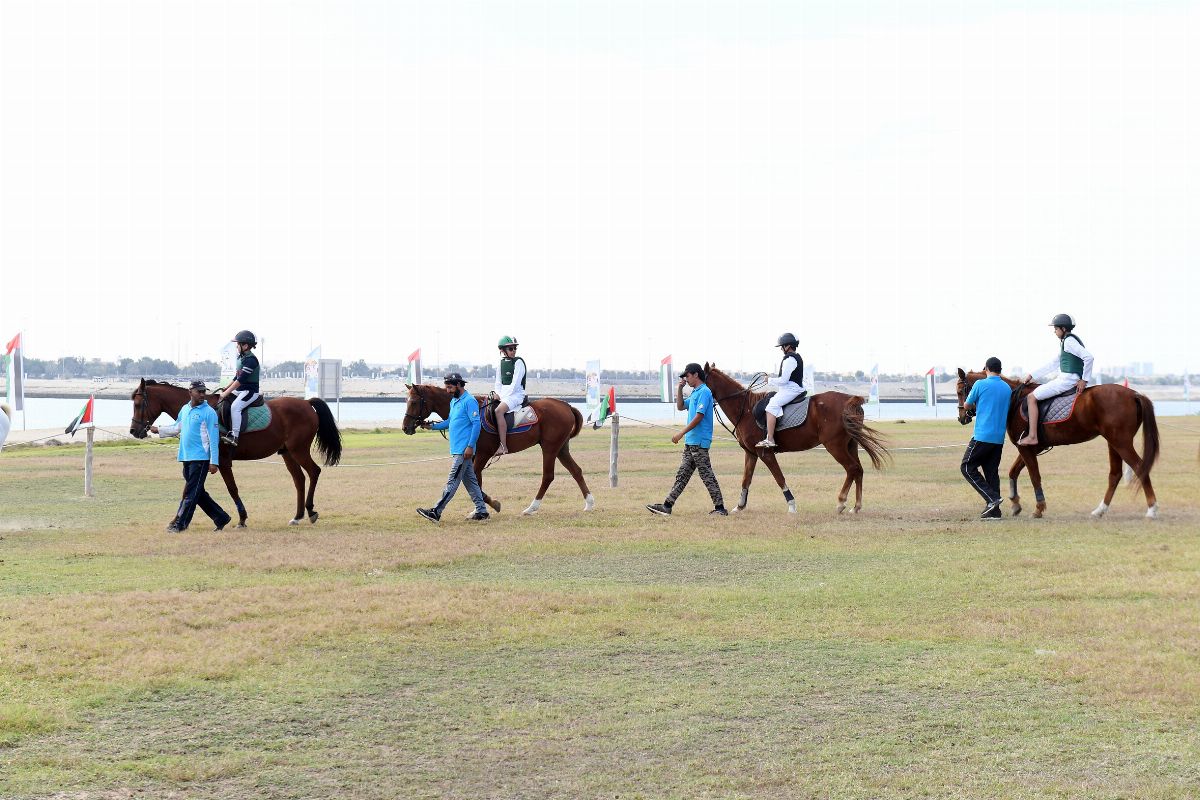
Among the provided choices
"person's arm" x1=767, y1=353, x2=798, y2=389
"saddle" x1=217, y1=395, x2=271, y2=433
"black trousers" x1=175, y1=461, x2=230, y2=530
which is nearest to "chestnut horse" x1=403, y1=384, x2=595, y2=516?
"saddle" x1=217, y1=395, x2=271, y2=433

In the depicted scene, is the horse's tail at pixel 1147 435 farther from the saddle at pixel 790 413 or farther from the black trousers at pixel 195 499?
the black trousers at pixel 195 499

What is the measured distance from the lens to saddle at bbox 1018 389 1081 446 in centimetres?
1648

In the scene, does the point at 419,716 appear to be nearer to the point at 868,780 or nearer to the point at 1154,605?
the point at 868,780

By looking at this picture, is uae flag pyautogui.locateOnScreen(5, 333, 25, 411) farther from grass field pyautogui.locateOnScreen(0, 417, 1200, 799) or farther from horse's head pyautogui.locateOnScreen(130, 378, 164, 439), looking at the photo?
grass field pyautogui.locateOnScreen(0, 417, 1200, 799)

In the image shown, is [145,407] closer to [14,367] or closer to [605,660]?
[605,660]

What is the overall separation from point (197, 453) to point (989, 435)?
10.9m

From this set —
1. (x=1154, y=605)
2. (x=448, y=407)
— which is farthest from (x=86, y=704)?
(x=448, y=407)

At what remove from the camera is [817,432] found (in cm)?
1767

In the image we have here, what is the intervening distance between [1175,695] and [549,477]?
11.5m

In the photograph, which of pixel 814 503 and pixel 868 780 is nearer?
pixel 868 780

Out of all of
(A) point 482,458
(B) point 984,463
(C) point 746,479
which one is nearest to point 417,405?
(A) point 482,458

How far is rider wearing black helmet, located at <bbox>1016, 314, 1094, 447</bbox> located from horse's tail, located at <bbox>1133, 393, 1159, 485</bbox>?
776 mm

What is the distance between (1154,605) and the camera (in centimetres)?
975

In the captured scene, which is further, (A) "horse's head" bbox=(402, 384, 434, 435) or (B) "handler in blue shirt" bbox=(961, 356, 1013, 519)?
(A) "horse's head" bbox=(402, 384, 434, 435)
